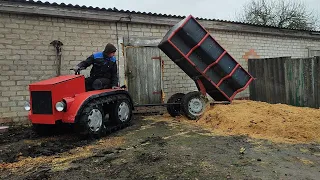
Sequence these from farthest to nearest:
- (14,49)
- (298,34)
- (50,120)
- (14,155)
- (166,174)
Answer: (298,34)
(14,49)
(50,120)
(14,155)
(166,174)

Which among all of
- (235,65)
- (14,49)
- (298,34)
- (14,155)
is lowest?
(14,155)

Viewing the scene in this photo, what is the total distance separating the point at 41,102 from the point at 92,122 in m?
1.04

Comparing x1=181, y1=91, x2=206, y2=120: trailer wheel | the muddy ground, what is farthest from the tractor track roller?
x1=181, y1=91, x2=206, y2=120: trailer wheel

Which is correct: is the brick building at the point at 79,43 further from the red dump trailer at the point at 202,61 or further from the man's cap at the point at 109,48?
the man's cap at the point at 109,48

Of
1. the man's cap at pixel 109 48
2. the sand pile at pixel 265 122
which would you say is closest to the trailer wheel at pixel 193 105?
the sand pile at pixel 265 122

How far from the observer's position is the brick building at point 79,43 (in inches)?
298

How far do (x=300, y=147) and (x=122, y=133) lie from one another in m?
3.56

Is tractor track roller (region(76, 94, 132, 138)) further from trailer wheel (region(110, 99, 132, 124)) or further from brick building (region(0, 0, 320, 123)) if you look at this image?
brick building (region(0, 0, 320, 123))

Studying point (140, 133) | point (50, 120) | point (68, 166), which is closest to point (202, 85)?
point (140, 133)

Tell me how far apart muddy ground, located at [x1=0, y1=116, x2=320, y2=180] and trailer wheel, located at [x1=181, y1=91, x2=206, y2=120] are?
1445 millimetres

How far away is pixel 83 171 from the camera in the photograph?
398 cm

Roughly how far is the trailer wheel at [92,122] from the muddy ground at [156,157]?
0.62 ft

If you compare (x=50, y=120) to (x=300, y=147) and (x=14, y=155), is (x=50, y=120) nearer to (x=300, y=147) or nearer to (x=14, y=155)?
(x=14, y=155)

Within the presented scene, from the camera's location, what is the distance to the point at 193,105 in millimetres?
7859
